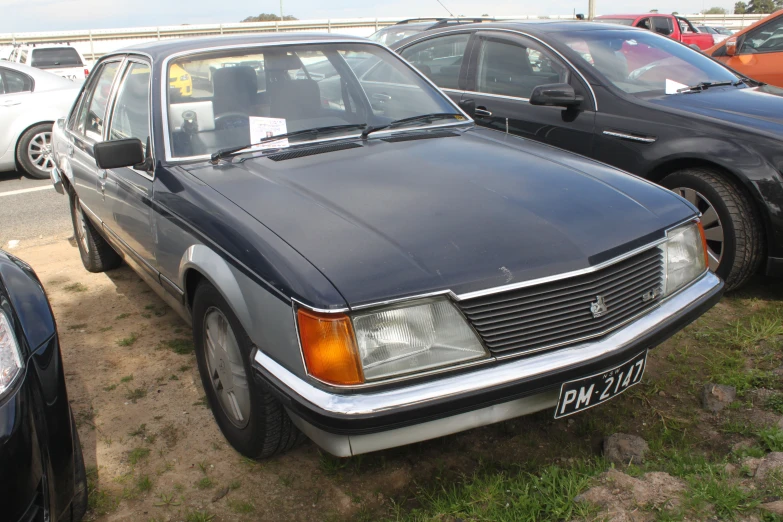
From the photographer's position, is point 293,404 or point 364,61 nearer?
point 293,404

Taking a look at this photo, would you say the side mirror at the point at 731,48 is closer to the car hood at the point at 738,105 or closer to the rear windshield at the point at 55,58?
the car hood at the point at 738,105

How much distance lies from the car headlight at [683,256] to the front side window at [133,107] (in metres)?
2.35

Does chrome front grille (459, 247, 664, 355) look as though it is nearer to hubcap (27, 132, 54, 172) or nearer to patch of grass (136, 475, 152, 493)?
patch of grass (136, 475, 152, 493)

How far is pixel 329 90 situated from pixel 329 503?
81.5 inches

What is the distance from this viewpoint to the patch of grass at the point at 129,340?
3.86 metres

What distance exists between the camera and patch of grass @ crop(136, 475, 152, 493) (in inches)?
102

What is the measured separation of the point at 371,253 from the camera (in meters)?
2.13

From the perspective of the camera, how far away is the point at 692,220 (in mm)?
2680

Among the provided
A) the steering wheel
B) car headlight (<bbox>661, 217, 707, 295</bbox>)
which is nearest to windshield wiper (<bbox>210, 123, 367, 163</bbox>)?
the steering wheel

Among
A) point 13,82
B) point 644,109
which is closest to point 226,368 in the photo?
point 644,109

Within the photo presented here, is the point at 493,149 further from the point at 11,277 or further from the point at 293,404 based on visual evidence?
the point at 11,277

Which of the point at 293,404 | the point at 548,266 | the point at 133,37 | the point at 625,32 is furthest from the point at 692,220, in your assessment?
the point at 133,37

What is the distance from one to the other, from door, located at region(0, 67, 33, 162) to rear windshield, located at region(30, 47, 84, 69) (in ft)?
27.2

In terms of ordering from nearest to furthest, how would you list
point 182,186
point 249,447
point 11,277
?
point 11,277, point 249,447, point 182,186
